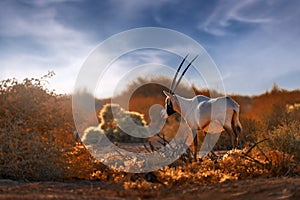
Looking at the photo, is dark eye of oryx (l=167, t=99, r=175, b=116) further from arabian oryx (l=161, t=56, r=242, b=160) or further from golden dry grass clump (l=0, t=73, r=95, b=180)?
golden dry grass clump (l=0, t=73, r=95, b=180)

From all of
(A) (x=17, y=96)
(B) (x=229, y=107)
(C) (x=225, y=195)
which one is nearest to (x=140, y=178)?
(C) (x=225, y=195)

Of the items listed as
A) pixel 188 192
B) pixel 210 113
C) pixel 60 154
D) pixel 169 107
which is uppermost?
pixel 169 107

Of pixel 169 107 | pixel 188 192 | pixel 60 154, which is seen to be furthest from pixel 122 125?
pixel 188 192

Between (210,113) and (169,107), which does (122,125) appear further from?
(210,113)

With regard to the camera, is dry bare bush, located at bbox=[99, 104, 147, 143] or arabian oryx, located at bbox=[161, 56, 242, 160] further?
dry bare bush, located at bbox=[99, 104, 147, 143]

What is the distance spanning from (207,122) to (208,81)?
53.7 inches

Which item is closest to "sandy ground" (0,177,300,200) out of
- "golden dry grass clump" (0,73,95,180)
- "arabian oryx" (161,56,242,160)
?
"golden dry grass clump" (0,73,95,180)

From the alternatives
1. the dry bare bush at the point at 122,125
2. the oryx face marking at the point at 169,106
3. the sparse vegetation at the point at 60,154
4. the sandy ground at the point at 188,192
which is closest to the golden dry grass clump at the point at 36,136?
the sparse vegetation at the point at 60,154

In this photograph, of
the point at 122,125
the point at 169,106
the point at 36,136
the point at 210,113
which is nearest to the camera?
the point at 36,136

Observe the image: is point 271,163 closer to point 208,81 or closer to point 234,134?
point 234,134

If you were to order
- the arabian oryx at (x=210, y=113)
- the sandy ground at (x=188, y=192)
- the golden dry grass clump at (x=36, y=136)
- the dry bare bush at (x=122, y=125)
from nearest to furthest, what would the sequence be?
1. the sandy ground at (x=188, y=192)
2. the golden dry grass clump at (x=36, y=136)
3. the arabian oryx at (x=210, y=113)
4. the dry bare bush at (x=122, y=125)

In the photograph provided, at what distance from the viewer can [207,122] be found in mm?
8445

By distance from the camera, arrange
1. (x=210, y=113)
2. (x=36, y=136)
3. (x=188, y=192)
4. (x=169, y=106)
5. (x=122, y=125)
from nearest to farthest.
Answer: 1. (x=188, y=192)
2. (x=36, y=136)
3. (x=210, y=113)
4. (x=169, y=106)
5. (x=122, y=125)

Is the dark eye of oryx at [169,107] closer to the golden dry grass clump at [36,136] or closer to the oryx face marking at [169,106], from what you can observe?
the oryx face marking at [169,106]
